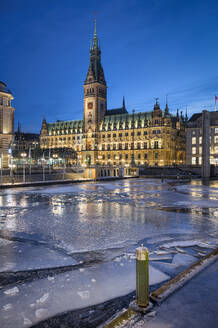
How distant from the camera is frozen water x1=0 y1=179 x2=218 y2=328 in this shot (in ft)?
17.0

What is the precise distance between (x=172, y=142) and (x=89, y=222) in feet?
354

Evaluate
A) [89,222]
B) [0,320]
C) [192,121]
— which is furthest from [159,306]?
[192,121]

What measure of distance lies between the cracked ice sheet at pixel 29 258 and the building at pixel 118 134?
104 m

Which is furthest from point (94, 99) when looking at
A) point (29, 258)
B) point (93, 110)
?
point (29, 258)

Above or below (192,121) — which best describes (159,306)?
below

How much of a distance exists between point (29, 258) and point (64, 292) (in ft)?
7.88

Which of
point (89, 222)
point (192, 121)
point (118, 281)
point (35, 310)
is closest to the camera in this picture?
point (35, 310)

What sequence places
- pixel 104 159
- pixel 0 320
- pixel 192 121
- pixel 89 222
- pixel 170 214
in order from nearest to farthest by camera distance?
1. pixel 0 320
2. pixel 89 222
3. pixel 170 214
4. pixel 192 121
5. pixel 104 159

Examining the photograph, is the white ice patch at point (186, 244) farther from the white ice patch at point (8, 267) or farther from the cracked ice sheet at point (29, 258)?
the white ice patch at point (8, 267)

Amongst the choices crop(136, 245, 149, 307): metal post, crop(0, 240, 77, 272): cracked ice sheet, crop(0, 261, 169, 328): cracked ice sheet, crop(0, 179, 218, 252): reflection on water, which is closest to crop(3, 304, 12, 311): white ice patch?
crop(0, 261, 169, 328): cracked ice sheet

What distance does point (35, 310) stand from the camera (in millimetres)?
4766

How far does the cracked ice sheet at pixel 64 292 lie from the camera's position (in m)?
4.67

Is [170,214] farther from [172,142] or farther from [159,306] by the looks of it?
[172,142]

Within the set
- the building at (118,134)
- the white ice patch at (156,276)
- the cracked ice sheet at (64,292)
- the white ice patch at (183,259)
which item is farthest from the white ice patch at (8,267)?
the building at (118,134)
